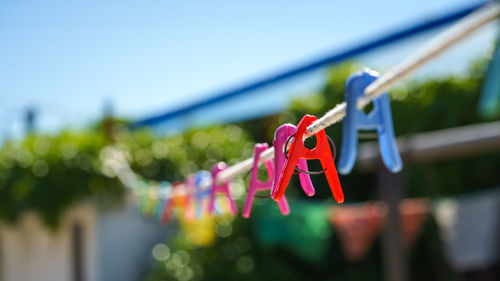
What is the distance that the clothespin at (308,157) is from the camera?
63cm

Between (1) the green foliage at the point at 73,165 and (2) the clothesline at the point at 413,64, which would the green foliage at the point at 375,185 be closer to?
(1) the green foliage at the point at 73,165

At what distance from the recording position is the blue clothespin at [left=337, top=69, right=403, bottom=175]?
2.46 feet

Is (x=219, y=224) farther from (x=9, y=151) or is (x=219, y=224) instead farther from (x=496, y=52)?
(x=496, y=52)

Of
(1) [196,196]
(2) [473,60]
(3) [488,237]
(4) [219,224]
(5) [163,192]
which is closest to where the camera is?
(1) [196,196]

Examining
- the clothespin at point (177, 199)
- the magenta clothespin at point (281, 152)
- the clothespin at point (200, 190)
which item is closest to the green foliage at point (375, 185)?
the clothespin at point (177, 199)

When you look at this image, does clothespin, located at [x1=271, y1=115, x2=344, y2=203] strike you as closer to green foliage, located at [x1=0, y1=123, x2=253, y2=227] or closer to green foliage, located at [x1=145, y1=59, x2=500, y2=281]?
green foliage, located at [x1=145, y1=59, x2=500, y2=281]

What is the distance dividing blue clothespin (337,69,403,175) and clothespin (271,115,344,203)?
93mm

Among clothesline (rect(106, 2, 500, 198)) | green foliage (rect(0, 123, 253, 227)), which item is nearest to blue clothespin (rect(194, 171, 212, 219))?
clothesline (rect(106, 2, 500, 198))

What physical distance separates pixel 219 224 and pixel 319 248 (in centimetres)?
77

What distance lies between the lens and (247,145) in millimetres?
4461

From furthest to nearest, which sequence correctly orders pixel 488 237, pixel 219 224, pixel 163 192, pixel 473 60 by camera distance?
pixel 473 60 < pixel 219 224 < pixel 488 237 < pixel 163 192

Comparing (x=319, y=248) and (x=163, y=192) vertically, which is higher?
(x=163, y=192)

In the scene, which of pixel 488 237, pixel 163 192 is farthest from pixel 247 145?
pixel 163 192

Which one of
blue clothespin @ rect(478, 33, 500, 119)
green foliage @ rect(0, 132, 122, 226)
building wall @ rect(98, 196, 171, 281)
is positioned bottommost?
building wall @ rect(98, 196, 171, 281)
